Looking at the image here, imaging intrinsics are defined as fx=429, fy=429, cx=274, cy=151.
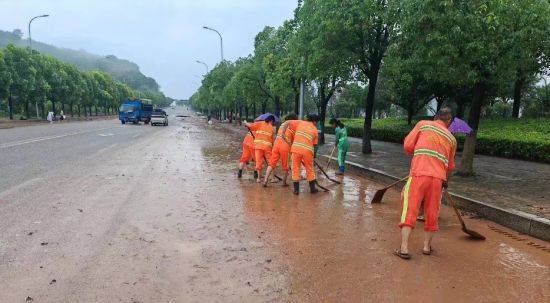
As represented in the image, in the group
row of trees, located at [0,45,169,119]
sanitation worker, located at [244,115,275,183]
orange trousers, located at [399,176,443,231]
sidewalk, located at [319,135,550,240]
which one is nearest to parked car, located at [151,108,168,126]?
row of trees, located at [0,45,169,119]

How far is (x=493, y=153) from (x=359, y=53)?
19.4ft

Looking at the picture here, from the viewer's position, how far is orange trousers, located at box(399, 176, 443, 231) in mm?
4688

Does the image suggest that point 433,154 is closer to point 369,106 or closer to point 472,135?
point 472,135

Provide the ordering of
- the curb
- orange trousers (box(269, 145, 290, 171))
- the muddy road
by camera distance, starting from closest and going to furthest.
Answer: the muddy road, the curb, orange trousers (box(269, 145, 290, 171))

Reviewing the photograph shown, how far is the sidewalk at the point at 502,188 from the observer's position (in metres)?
6.04

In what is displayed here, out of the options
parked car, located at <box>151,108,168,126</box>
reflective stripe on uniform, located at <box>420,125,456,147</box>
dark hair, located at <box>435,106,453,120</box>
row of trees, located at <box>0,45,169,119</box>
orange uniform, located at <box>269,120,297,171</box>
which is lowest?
parked car, located at <box>151,108,168,126</box>

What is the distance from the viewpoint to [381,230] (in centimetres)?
576

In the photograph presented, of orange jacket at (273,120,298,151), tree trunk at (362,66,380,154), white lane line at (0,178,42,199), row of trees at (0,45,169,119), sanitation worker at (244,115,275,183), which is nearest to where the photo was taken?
white lane line at (0,178,42,199)

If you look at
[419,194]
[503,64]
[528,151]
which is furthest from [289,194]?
[528,151]

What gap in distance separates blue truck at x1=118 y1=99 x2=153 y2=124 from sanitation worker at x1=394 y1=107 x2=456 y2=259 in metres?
41.3

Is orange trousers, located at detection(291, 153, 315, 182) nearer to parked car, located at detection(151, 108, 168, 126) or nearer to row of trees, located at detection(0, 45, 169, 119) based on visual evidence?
parked car, located at detection(151, 108, 168, 126)

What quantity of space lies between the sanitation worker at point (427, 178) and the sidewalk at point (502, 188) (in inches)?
77.3

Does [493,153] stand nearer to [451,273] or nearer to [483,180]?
[483,180]

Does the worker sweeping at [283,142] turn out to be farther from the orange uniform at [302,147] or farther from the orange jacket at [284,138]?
the orange uniform at [302,147]
